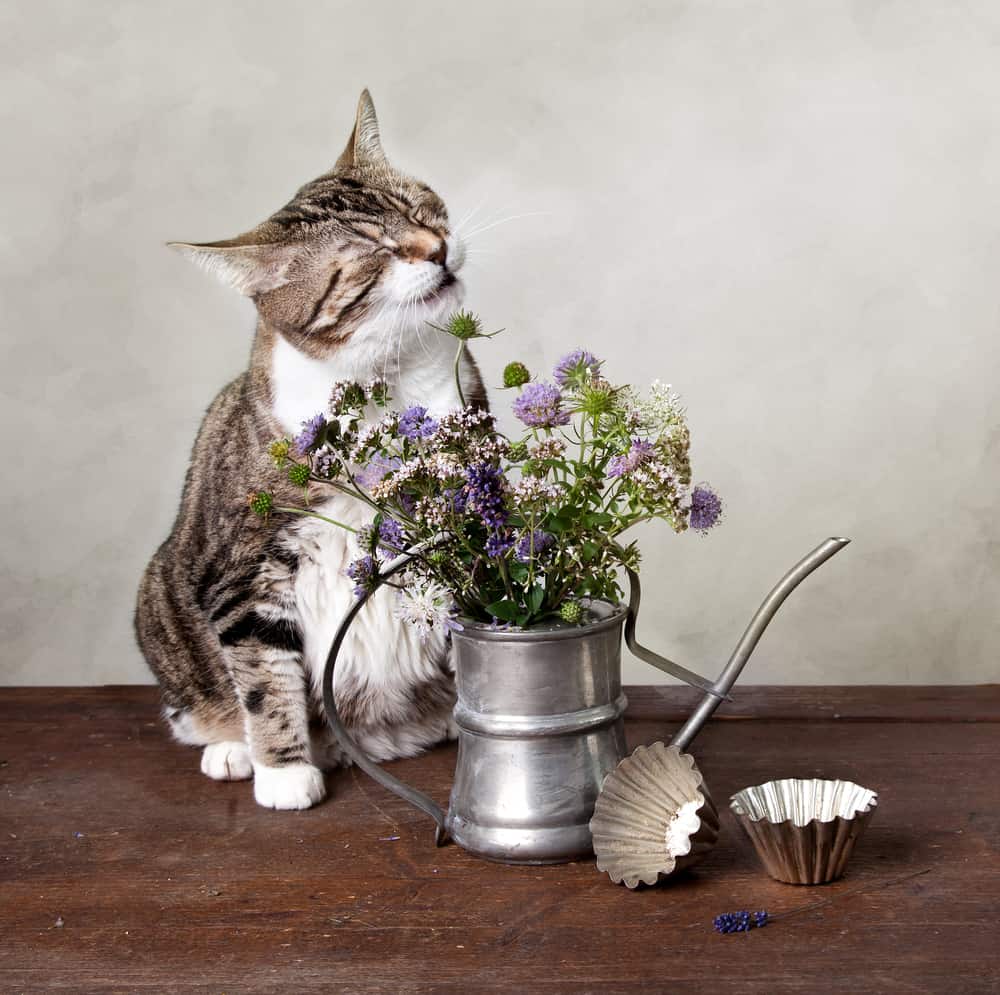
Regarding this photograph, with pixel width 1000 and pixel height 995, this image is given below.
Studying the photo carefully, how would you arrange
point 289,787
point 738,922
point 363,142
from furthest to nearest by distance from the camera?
point 363,142
point 289,787
point 738,922

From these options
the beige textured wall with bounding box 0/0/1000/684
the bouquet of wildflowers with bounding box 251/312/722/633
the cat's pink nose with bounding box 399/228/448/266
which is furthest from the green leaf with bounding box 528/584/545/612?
the beige textured wall with bounding box 0/0/1000/684

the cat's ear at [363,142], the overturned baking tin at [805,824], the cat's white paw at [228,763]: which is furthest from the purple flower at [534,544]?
the cat's ear at [363,142]

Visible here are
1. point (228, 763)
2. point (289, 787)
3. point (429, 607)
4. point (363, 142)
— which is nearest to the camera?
point (429, 607)

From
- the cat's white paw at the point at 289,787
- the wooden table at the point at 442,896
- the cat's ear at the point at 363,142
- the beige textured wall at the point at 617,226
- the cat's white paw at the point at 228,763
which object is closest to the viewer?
the wooden table at the point at 442,896

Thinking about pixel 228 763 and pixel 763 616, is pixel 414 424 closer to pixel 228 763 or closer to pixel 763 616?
pixel 763 616

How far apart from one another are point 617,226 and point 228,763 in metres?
1.24

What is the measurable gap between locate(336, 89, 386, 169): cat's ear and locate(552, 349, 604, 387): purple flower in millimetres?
559

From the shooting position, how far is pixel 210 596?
4.81 feet

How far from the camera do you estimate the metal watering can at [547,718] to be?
1106 millimetres

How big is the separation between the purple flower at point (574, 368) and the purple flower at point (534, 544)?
13 centimetres

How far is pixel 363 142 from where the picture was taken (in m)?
1.57

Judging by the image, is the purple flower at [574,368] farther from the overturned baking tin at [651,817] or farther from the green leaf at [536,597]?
the overturned baking tin at [651,817]

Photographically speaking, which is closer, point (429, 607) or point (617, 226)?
point (429, 607)

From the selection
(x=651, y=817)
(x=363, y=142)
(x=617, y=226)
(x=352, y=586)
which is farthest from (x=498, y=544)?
(x=617, y=226)
